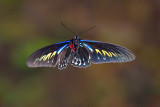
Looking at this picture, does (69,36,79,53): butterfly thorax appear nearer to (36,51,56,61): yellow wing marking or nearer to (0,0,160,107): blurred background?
(36,51,56,61): yellow wing marking

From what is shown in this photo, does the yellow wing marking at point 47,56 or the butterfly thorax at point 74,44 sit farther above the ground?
the butterfly thorax at point 74,44

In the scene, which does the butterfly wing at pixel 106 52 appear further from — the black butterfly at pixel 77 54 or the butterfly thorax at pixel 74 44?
the butterfly thorax at pixel 74 44

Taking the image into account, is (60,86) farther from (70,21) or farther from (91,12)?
(91,12)

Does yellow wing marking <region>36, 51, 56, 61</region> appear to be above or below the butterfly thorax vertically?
below

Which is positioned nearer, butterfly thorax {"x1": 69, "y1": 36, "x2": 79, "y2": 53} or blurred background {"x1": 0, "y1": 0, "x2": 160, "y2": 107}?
butterfly thorax {"x1": 69, "y1": 36, "x2": 79, "y2": 53}

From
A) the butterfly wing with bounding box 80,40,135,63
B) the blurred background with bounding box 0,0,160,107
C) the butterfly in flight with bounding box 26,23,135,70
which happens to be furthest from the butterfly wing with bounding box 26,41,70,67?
the blurred background with bounding box 0,0,160,107

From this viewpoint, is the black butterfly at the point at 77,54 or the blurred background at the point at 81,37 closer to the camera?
the black butterfly at the point at 77,54

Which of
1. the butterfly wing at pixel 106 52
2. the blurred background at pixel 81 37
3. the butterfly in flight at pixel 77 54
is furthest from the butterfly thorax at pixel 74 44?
the blurred background at pixel 81 37
